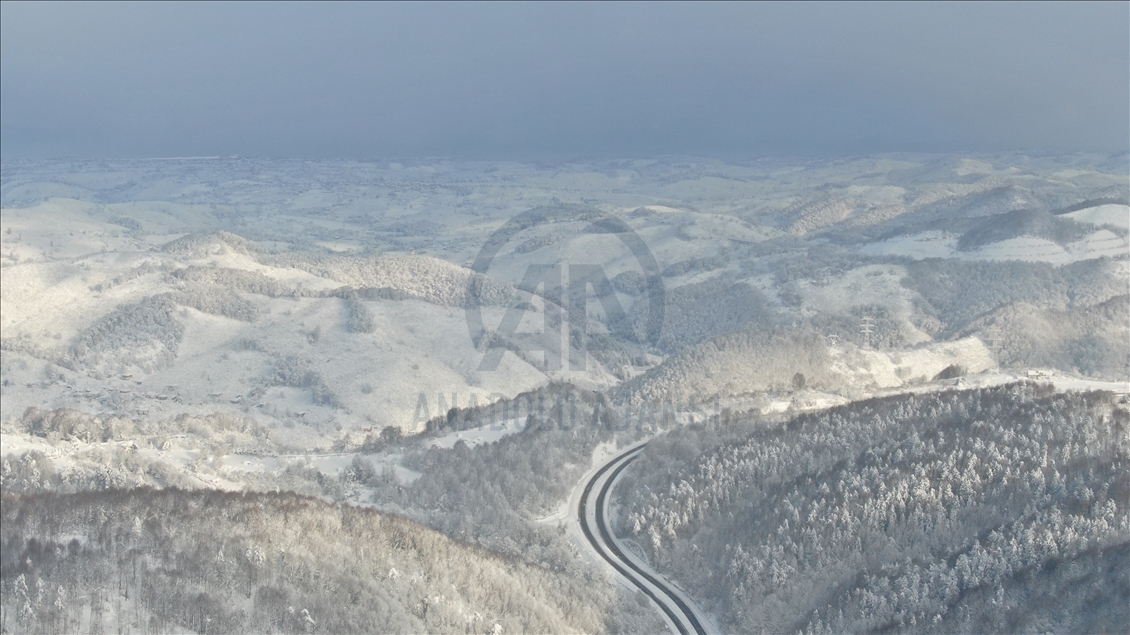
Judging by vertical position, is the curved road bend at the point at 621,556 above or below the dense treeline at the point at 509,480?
below

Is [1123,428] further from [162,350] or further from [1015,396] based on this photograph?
[162,350]

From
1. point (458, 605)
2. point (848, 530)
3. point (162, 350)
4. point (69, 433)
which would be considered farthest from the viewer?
point (162, 350)

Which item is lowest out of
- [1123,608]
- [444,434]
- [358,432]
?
[358,432]

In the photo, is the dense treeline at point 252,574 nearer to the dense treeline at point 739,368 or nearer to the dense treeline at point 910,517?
the dense treeline at point 910,517

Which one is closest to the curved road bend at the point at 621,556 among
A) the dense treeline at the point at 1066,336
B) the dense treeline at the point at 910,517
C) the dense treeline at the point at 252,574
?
the dense treeline at the point at 910,517

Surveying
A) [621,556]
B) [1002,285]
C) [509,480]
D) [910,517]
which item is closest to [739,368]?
[509,480]

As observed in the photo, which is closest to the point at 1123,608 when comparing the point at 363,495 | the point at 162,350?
the point at 363,495

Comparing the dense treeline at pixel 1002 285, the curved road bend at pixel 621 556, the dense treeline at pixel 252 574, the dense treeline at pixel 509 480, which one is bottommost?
the curved road bend at pixel 621 556

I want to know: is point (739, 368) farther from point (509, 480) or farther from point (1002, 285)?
point (1002, 285)
